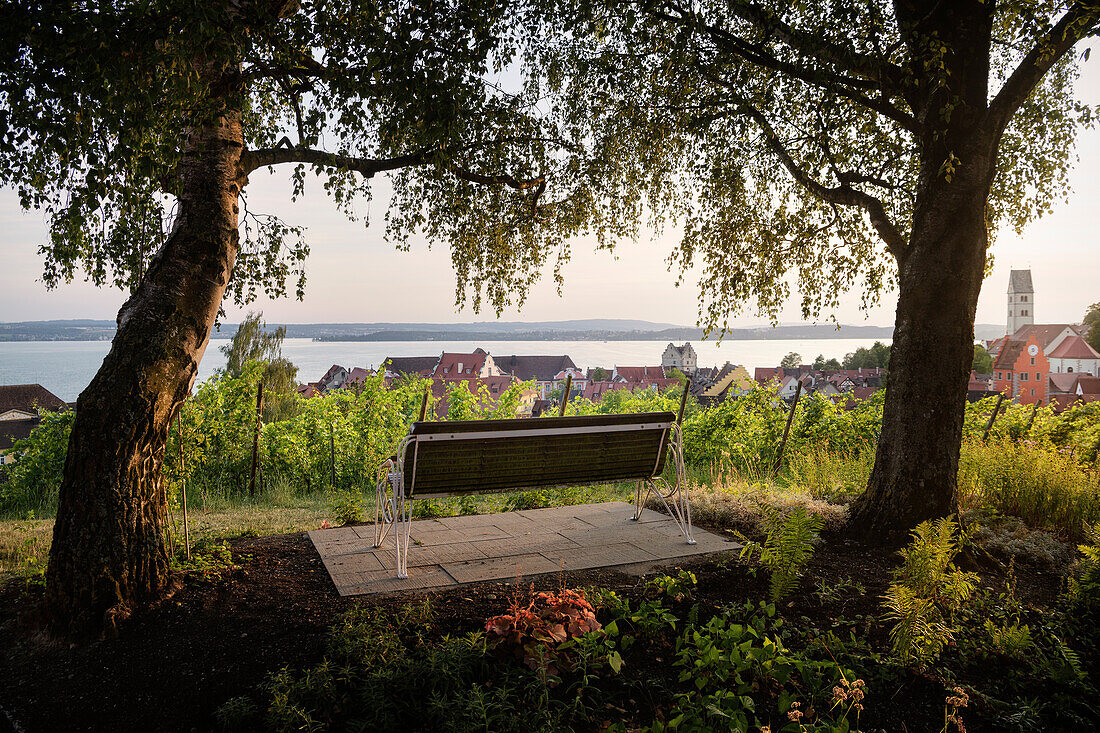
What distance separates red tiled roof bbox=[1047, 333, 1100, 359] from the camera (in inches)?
558

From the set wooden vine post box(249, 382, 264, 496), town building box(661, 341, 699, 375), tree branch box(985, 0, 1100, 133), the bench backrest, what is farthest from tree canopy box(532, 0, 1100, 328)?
town building box(661, 341, 699, 375)

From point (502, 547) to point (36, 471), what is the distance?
22.4 ft

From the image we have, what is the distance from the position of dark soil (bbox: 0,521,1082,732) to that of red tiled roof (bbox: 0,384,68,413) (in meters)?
6.57

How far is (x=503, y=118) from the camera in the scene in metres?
5.17

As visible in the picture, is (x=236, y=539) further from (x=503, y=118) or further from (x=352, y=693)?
(x=503, y=118)

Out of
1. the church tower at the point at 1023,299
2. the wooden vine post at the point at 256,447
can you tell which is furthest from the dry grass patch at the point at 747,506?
the church tower at the point at 1023,299

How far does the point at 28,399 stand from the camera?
1027 centimetres

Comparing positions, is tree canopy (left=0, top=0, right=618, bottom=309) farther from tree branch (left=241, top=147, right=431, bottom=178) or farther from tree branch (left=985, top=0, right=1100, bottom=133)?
tree branch (left=985, top=0, right=1100, bottom=133)

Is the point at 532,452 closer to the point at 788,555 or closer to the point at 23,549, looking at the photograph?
the point at 788,555

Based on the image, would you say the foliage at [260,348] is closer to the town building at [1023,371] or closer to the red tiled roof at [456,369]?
the red tiled roof at [456,369]

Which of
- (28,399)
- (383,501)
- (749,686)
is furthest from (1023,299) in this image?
(28,399)

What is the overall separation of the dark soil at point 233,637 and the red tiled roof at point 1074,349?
12.6m

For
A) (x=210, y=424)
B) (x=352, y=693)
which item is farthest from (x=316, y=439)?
(x=352, y=693)

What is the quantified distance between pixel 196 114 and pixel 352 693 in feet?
9.68
